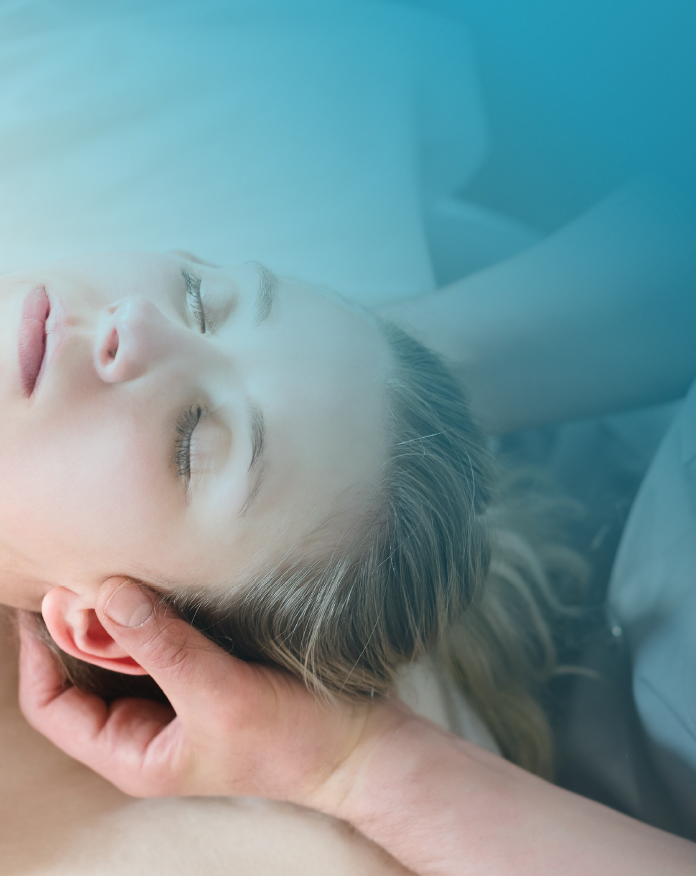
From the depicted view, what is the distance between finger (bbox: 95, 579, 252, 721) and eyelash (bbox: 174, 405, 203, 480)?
174mm

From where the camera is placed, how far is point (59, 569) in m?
0.81

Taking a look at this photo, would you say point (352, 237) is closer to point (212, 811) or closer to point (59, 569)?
point (59, 569)

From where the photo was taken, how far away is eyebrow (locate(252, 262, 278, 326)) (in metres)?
0.84

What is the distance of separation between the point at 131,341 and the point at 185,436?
0.43 ft

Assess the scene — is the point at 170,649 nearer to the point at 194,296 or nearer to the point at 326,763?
the point at 326,763

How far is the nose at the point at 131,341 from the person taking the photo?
28.7 inches

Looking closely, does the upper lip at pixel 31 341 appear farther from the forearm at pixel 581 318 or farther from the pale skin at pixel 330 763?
the forearm at pixel 581 318

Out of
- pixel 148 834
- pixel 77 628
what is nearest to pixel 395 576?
pixel 77 628

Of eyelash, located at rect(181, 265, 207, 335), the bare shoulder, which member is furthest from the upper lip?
the bare shoulder

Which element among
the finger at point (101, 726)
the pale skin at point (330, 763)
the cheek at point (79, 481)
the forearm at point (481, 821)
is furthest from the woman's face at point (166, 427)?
the forearm at point (481, 821)

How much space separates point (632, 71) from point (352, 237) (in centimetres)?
68

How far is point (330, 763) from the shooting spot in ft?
3.05

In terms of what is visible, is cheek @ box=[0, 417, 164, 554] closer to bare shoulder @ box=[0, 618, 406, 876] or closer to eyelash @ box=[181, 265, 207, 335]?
eyelash @ box=[181, 265, 207, 335]

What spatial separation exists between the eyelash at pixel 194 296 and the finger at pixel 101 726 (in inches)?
22.0
